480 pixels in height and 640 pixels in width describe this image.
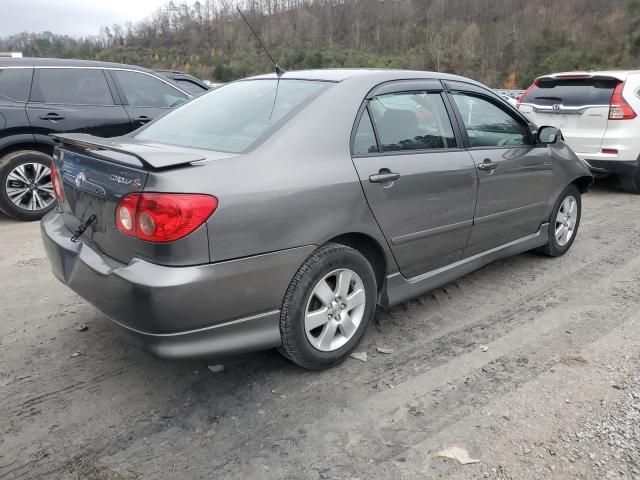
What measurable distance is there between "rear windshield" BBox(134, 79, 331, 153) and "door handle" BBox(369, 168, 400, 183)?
1.80 feet

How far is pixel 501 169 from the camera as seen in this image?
3.74m

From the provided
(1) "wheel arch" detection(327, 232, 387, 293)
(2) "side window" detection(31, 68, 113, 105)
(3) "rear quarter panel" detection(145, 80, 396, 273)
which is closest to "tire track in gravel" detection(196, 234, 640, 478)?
(1) "wheel arch" detection(327, 232, 387, 293)

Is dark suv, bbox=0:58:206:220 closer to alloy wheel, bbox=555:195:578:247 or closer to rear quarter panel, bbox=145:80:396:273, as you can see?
rear quarter panel, bbox=145:80:396:273

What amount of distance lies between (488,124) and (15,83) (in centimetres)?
512

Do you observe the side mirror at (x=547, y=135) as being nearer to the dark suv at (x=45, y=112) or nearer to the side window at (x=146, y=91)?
the dark suv at (x=45, y=112)

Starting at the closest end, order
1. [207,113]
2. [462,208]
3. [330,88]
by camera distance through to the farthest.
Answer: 1. [330,88]
2. [207,113]
3. [462,208]

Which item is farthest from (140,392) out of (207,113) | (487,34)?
(487,34)

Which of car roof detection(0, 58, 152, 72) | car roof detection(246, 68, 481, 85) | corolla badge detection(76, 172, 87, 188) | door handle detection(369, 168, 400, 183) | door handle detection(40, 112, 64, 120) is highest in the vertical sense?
car roof detection(0, 58, 152, 72)

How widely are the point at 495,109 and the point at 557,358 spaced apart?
6.27ft

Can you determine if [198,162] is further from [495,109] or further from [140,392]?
[495,109]

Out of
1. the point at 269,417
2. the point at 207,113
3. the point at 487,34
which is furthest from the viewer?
the point at 487,34

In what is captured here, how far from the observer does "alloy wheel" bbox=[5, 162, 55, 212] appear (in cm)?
575

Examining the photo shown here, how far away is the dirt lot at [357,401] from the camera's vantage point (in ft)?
7.25

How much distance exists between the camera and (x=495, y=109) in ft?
13.0
